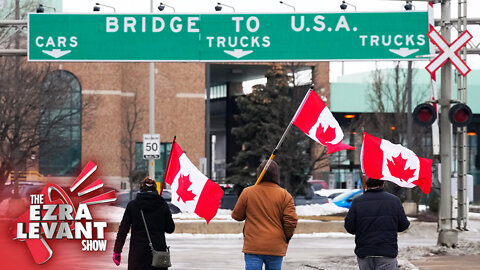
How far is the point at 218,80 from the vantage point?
8050cm

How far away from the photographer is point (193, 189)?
34.6 feet

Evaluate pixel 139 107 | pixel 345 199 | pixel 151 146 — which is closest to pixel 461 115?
pixel 151 146

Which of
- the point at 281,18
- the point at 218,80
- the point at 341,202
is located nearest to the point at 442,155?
the point at 281,18

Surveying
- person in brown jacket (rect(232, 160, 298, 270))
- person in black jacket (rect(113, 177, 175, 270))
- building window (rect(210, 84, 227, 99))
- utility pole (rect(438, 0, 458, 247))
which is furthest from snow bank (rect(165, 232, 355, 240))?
building window (rect(210, 84, 227, 99))

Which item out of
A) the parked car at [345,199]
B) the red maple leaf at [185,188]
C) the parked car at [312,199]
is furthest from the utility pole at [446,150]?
the parked car at [312,199]

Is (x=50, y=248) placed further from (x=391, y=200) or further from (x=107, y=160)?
(x=107, y=160)

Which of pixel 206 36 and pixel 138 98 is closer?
pixel 206 36

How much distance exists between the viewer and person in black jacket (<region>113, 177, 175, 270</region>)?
9383 mm

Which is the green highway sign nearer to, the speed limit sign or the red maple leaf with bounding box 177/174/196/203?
the speed limit sign

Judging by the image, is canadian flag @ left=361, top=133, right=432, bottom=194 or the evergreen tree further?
the evergreen tree

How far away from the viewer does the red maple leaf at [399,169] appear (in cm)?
1118

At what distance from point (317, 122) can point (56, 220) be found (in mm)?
3454

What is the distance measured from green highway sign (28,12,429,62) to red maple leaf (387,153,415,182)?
9147 millimetres

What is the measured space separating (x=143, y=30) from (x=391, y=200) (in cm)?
1321
